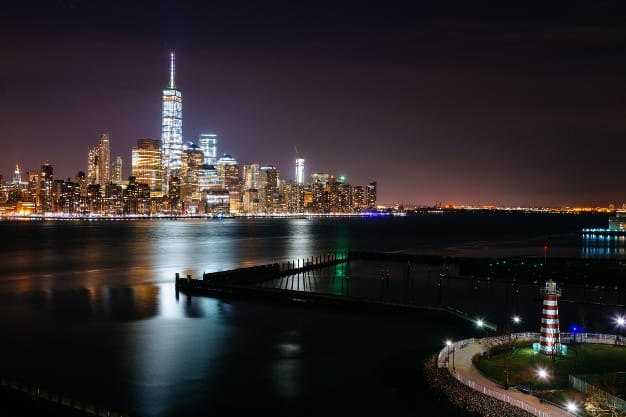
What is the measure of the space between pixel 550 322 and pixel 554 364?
5.26 feet

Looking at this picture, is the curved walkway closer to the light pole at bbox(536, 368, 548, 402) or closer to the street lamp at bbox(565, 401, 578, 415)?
the street lamp at bbox(565, 401, 578, 415)

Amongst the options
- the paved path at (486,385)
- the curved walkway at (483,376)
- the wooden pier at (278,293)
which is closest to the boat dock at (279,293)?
the wooden pier at (278,293)

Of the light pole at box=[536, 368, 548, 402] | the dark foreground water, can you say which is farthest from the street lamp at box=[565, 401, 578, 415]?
the dark foreground water

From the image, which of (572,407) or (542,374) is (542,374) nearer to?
(542,374)

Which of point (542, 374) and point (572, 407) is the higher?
point (542, 374)

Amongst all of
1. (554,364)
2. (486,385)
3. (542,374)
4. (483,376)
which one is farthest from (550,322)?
(486,385)

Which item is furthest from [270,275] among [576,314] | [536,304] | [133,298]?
[576,314]

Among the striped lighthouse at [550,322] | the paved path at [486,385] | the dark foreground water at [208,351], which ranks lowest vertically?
the dark foreground water at [208,351]

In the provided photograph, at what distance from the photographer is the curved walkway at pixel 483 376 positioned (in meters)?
18.0

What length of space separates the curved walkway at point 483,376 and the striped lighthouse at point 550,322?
2.25 meters

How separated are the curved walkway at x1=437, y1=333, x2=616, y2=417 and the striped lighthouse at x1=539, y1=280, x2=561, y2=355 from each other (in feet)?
7.38

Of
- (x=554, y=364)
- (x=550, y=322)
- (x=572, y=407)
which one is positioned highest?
(x=550, y=322)

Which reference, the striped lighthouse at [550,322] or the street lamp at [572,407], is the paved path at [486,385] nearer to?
the street lamp at [572,407]

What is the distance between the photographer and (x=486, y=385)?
20188 mm
